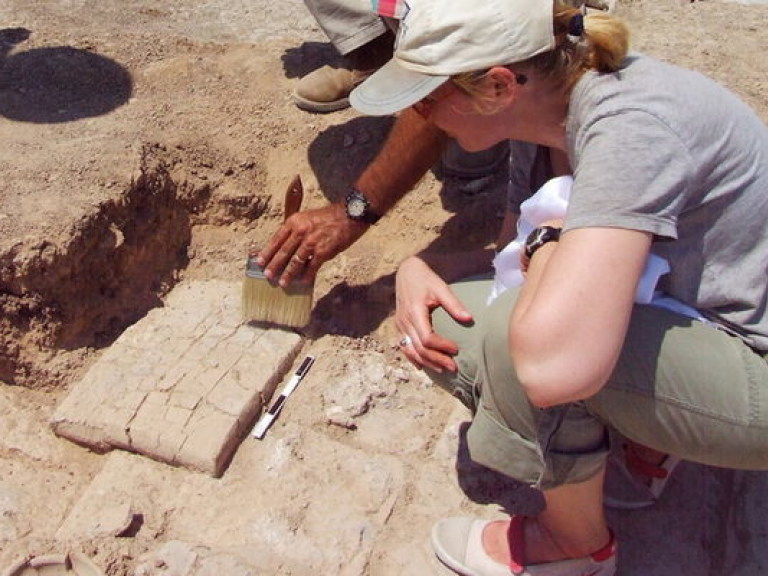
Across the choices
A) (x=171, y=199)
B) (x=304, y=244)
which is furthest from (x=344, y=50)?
(x=304, y=244)

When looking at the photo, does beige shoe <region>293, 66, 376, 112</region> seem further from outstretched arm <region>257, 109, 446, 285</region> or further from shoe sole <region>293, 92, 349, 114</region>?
outstretched arm <region>257, 109, 446, 285</region>

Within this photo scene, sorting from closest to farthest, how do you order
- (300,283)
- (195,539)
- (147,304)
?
(195,539) < (300,283) < (147,304)

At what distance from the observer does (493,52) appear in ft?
5.33

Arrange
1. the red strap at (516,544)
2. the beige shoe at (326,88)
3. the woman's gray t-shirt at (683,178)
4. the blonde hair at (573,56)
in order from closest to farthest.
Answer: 1. the woman's gray t-shirt at (683,178)
2. the blonde hair at (573,56)
3. the red strap at (516,544)
4. the beige shoe at (326,88)

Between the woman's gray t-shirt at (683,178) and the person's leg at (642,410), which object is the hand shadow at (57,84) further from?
the woman's gray t-shirt at (683,178)

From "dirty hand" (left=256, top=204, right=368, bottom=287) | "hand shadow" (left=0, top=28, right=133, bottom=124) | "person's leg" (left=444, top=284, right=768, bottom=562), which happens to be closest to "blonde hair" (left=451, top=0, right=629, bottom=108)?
"person's leg" (left=444, top=284, right=768, bottom=562)

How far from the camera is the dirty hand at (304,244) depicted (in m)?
2.57

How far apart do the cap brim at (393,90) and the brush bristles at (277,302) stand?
86 cm

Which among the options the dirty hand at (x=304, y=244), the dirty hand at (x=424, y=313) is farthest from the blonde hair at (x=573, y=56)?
the dirty hand at (x=304, y=244)

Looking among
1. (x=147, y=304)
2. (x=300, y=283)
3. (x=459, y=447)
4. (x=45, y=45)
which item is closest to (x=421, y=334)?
(x=459, y=447)

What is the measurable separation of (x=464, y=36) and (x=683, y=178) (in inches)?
18.5

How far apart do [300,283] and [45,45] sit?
2.06 metres

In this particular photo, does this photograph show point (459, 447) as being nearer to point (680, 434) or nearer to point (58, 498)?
point (680, 434)

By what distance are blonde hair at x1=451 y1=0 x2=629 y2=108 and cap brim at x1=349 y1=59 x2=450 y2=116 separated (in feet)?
0.19
